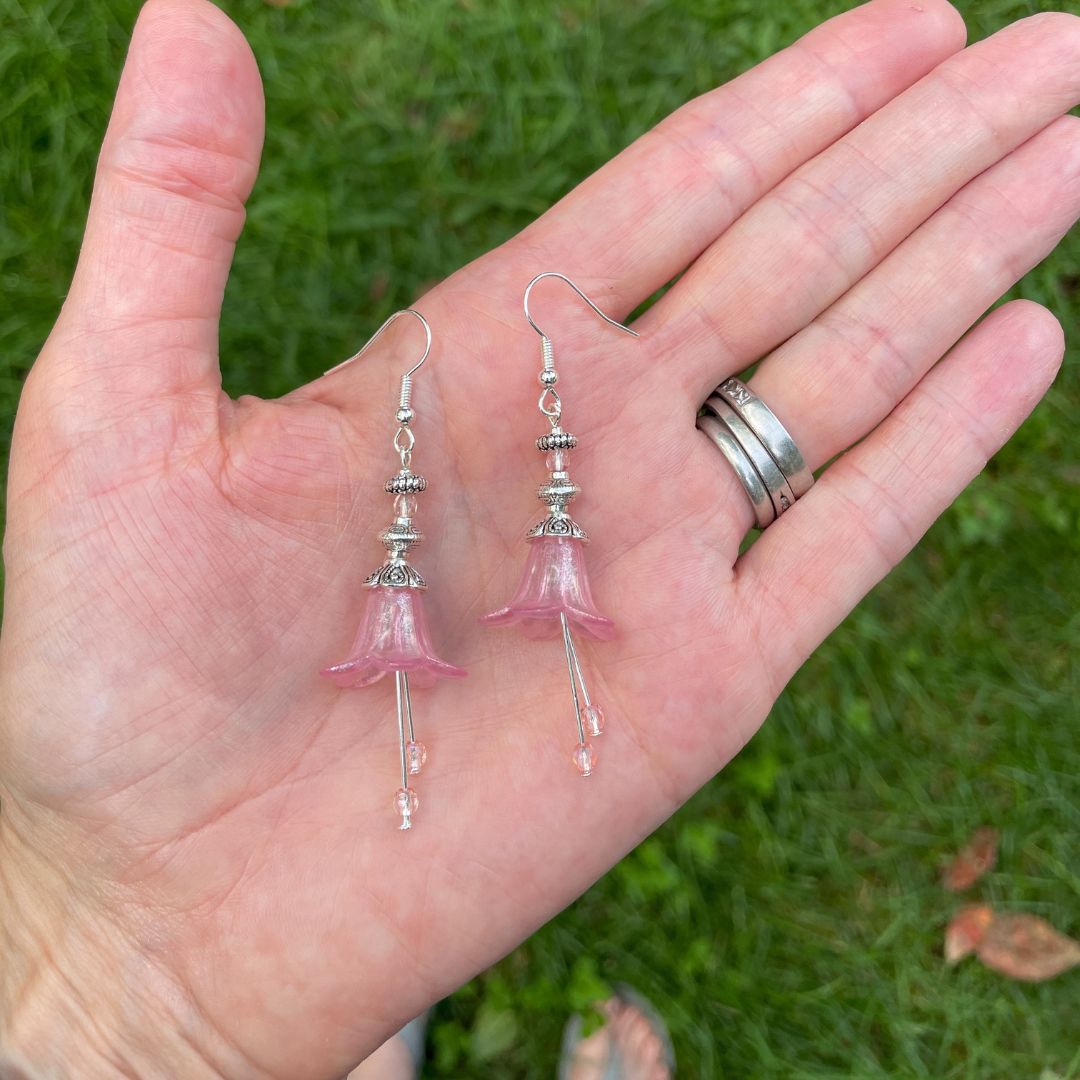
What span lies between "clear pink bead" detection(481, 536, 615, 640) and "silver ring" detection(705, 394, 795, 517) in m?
0.73

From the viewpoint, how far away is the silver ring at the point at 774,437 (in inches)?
148

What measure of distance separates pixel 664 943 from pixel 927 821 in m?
1.33

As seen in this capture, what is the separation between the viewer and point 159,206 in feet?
10.4

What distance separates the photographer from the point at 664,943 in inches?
186

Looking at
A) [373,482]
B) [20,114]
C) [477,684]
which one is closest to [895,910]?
[477,684]

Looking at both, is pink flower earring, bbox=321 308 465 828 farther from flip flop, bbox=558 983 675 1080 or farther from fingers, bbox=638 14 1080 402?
flip flop, bbox=558 983 675 1080

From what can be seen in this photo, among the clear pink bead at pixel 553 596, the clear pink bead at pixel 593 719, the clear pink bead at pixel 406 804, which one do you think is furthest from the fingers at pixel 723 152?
the clear pink bead at pixel 406 804

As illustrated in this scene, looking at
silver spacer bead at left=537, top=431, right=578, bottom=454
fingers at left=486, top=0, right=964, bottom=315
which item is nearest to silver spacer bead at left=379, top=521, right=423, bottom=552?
silver spacer bead at left=537, top=431, right=578, bottom=454

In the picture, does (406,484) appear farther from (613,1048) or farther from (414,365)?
(613,1048)

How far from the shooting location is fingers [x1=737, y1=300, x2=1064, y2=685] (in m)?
3.67

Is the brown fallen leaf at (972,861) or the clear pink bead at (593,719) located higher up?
the clear pink bead at (593,719)

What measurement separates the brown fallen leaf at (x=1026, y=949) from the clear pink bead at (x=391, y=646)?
117 inches

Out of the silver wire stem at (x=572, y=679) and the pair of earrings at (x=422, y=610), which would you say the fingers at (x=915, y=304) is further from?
the silver wire stem at (x=572, y=679)

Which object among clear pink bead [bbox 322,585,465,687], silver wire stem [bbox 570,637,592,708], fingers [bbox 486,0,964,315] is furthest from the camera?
fingers [bbox 486,0,964,315]
